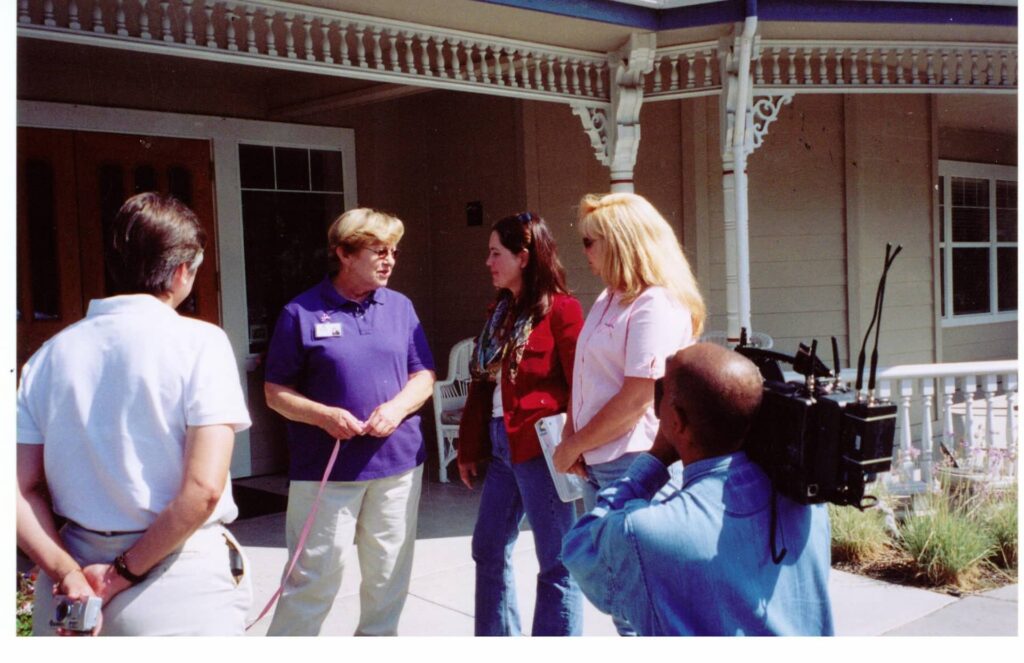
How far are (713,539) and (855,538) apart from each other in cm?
318

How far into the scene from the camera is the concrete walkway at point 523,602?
12.6ft

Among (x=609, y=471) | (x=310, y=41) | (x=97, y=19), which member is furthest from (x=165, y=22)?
(x=609, y=471)

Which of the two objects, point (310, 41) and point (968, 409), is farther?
point (968, 409)

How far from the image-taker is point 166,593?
205 centimetres

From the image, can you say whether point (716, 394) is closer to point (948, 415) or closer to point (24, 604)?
point (24, 604)

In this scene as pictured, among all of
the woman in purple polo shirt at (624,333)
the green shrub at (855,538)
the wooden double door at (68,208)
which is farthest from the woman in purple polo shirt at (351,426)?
the wooden double door at (68,208)

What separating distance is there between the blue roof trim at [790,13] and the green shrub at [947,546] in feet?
8.87

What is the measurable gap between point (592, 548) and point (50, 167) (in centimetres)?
497

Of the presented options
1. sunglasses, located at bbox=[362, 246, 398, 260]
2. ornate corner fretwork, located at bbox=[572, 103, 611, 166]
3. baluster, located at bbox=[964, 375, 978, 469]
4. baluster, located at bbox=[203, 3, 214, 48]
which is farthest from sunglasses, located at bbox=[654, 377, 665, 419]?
baluster, located at bbox=[964, 375, 978, 469]

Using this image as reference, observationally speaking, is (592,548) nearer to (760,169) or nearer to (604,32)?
(604,32)

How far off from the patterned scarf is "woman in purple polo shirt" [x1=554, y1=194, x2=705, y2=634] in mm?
298

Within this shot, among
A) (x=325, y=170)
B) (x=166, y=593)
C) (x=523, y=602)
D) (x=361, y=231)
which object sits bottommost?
(x=523, y=602)

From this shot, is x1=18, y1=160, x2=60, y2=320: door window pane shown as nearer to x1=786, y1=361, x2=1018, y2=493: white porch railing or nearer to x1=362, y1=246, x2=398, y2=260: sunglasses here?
x1=362, y1=246, x2=398, y2=260: sunglasses

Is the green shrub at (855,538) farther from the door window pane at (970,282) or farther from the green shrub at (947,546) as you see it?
the door window pane at (970,282)
